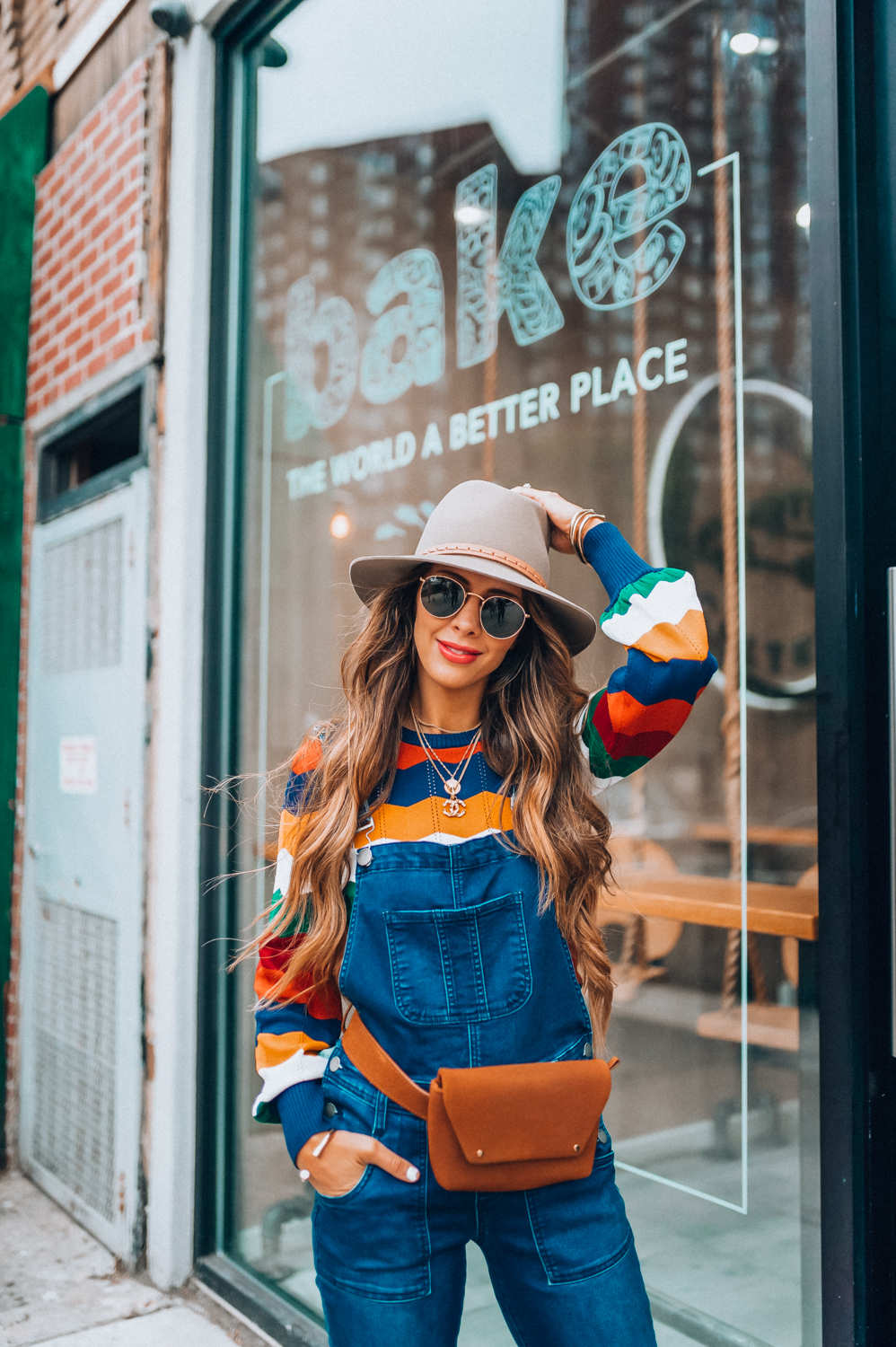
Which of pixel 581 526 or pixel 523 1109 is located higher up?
pixel 581 526

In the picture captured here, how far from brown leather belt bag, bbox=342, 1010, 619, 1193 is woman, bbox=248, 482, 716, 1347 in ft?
0.18

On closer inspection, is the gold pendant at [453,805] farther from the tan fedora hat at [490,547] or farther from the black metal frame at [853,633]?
the black metal frame at [853,633]

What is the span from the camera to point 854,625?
5.47ft

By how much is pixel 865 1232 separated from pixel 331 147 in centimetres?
323

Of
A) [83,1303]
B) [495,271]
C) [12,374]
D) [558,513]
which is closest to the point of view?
[558,513]

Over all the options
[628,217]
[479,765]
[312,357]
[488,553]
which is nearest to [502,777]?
[479,765]

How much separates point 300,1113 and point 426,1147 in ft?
0.65

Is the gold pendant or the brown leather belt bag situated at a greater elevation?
the gold pendant

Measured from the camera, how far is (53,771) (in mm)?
3848

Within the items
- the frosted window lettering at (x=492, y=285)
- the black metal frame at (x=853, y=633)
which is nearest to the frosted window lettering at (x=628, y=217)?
the frosted window lettering at (x=492, y=285)

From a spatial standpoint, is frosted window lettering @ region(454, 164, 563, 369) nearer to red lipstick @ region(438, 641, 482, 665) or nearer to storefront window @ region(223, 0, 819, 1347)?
storefront window @ region(223, 0, 819, 1347)

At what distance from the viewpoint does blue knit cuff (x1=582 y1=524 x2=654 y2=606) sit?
5.23 feet

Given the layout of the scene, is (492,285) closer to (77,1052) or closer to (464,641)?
(464,641)

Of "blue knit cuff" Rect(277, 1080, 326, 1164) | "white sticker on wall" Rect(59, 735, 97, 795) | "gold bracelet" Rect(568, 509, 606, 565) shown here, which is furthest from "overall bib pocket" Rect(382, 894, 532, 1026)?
"white sticker on wall" Rect(59, 735, 97, 795)
